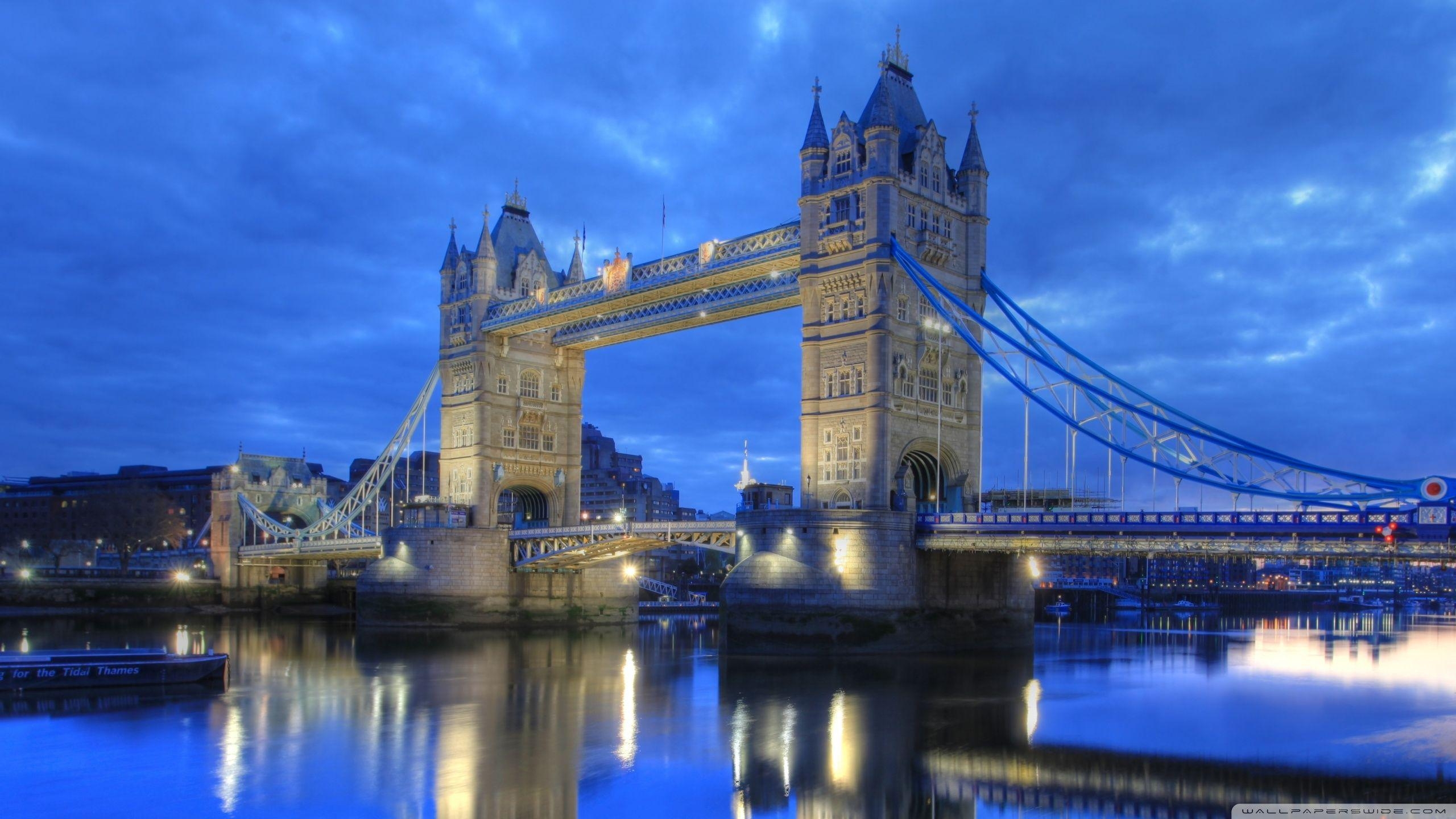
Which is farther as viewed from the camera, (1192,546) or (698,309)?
(698,309)

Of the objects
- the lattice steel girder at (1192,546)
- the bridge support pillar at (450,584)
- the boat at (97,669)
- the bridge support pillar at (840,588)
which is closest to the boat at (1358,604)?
the bridge support pillar at (450,584)

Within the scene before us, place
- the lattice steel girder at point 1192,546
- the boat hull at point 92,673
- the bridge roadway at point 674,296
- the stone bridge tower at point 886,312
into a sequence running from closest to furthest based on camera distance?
the boat hull at point 92,673
the lattice steel girder at point 1192,546
the stone bridge tower at point 886,312
the bridge roadway at point 674,296

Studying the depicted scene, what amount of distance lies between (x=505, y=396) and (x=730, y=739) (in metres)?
44.5

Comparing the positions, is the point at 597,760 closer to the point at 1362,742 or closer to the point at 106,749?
the point at 106,749

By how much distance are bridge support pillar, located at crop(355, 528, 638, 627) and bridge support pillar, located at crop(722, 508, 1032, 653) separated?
23.3 m

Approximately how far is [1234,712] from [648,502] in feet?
442

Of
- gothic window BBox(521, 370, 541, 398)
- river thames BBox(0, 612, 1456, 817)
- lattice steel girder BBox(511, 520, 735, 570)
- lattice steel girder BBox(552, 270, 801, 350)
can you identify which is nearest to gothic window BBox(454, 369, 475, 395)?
gothic window BBox(521, 370, 541, 398)

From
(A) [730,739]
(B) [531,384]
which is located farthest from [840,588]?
(B) [531,384]

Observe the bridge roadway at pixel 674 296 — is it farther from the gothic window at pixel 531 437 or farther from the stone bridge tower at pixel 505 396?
the gothic window at pixel 531 437

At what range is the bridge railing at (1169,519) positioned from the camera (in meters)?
35.6

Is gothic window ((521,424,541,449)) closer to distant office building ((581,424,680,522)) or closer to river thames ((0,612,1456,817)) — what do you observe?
river thames ((0,612,1456,817))

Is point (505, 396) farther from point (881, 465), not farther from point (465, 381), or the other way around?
point (881, 465)

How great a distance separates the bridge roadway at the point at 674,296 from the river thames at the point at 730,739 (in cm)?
1710

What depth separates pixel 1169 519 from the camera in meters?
40.0
